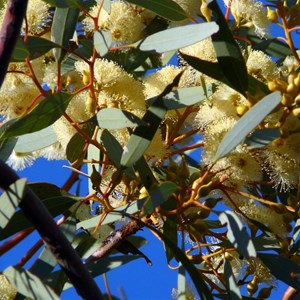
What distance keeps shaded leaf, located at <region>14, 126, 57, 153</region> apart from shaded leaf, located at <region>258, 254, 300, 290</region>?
39 cm

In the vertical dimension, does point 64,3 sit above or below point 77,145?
above

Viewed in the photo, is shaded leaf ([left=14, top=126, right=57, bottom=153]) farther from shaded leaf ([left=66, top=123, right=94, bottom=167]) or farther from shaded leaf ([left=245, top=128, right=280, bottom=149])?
shaded leaf ([left=245, top=128, right=280, bottom=149])

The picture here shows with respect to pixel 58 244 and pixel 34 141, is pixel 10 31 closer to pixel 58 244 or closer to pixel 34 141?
pixel 58 244

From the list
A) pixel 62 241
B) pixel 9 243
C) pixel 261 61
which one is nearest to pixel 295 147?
pixel 261 61

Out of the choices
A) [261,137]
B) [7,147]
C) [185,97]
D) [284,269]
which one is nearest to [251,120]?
[261,137]

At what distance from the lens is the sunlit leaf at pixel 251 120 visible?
1.04 metres

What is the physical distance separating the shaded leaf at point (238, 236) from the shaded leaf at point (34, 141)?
0.38 metres

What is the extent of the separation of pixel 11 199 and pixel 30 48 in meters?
0.39

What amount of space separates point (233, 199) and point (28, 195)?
56 centimetres

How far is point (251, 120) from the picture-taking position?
3.43 ft

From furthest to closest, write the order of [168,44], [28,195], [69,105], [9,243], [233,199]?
[9,243] → [233,199] → [69,105] → [168,44] → [28,195]

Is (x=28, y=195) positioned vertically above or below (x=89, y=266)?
above

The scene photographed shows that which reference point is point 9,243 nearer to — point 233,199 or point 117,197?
point 117,197

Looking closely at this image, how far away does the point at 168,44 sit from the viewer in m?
1.14
